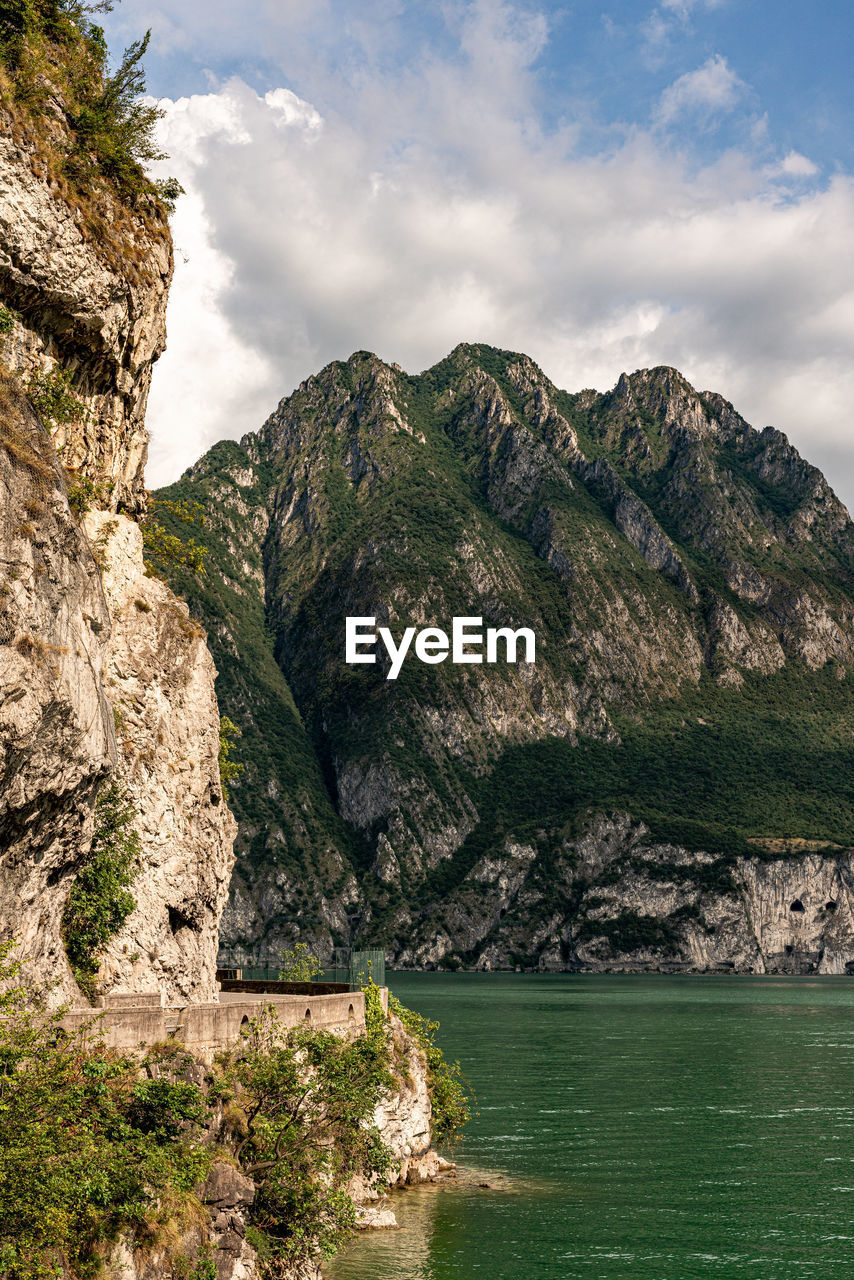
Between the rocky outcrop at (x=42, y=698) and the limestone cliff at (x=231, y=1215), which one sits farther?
the rocky outcrop at (x=42, y=698)

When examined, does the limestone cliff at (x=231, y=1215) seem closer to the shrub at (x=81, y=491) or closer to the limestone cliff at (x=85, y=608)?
the limestone cliff at (x=85, y=608)

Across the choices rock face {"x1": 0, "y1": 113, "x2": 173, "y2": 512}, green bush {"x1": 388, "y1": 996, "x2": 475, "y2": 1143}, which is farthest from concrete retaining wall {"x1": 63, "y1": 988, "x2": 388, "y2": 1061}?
rock face {"x1": 0, "y1": 113, "x2": 173, "y2": 512}

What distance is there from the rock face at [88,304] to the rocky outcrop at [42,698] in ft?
26.6

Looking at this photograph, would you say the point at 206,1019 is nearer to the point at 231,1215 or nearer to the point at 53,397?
the point at 231,1215

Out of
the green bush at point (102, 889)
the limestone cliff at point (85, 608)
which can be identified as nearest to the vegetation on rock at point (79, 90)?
the limestone cliff at point (85, 608)

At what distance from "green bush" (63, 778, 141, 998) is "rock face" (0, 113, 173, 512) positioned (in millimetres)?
12033

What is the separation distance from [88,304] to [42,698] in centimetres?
1727

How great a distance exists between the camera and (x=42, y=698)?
2539cm

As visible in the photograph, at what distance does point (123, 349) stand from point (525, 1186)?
37.0 meters

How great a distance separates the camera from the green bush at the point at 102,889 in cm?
3412

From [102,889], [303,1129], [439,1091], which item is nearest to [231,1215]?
[303,1129]

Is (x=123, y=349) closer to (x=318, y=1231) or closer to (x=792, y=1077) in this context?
(x=318, y=1231)

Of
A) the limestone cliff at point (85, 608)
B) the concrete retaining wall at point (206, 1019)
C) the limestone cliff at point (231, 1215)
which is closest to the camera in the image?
the limestone cliff at point (231, 1215)

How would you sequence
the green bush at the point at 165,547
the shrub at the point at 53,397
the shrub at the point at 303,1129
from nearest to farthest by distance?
the shrub at the point at 303,1129, the shrub at the point at 53,397, the green bush at the point at 165,547
